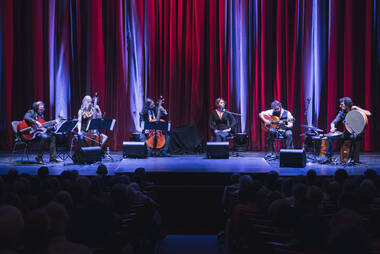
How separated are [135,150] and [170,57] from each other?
3402 mm

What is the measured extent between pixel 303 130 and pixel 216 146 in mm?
3056

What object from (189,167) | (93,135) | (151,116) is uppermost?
(151,116)

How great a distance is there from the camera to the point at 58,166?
842 cm

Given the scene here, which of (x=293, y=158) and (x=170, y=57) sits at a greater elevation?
(x=170, y=57)

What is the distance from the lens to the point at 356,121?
832 centimetres

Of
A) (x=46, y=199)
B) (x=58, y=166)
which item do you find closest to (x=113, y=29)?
(x=58, y=166)

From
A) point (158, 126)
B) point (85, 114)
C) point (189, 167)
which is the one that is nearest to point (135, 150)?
point (158, 126)

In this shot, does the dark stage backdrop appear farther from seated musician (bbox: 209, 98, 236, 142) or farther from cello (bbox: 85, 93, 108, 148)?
cello (bbox: 85, 93, 108, 148)

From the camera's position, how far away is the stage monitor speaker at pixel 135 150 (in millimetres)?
9812

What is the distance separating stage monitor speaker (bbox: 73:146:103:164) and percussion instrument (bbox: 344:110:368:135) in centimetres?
531

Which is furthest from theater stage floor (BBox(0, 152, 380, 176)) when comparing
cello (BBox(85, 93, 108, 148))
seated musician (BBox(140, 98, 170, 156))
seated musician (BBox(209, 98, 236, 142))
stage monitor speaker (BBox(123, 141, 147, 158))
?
seated musician (BBox(209, 98, 236, 142))

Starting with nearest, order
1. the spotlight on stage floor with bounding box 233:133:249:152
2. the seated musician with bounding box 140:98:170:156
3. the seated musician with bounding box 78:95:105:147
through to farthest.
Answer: the seated musician with bounding box 78:95:105:147
the seated musician with bounding box 140:98:170:156
the spotlight on stage floor with bounding box 233:133:249:152

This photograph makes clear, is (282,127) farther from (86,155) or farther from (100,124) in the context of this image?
(86,155)

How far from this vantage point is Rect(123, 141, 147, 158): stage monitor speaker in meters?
9.81
